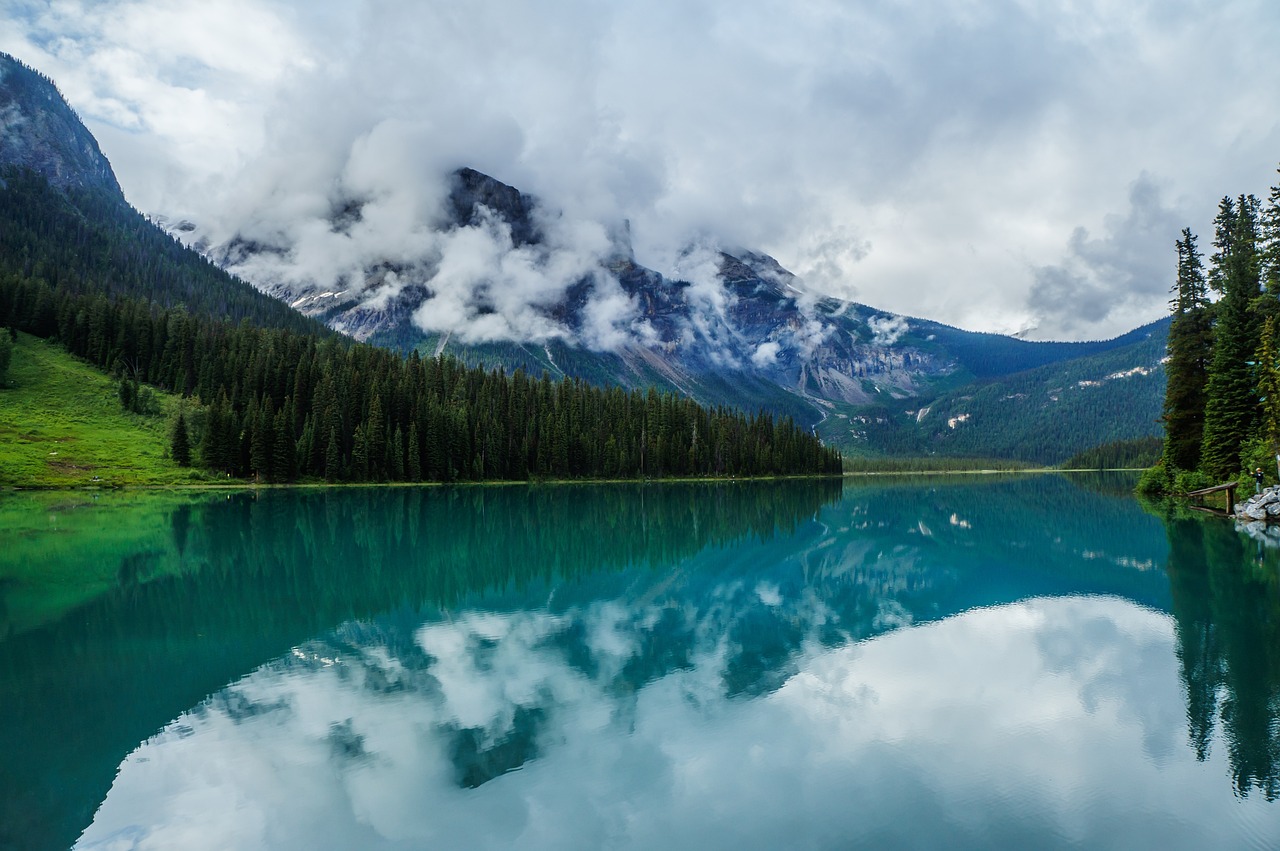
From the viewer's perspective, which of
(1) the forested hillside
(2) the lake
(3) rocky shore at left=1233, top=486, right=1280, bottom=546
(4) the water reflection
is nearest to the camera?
(2) the lake

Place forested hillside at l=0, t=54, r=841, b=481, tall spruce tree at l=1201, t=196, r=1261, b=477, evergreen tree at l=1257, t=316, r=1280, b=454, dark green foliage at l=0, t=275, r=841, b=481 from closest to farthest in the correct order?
evergreen tree at l=1257, t=316, r=1280, b=454, tall spruce tree at l=1201, t=196, r=1261, b=477, forested hillside at l=0, t=54, r=841, b=481, dark green foliage at l=0, t=275, r=841, b=481

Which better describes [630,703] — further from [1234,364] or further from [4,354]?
[4,354]

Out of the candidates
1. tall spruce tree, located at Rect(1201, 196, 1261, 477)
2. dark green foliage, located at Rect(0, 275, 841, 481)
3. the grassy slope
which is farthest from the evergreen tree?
the grassy slope

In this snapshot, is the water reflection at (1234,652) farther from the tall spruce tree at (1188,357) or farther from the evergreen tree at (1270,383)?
the tall spruce tree at (1188,357)

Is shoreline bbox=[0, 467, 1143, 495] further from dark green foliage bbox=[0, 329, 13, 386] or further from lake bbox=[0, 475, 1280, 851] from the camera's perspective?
lake bbox=[0, 475, 1280, 851]

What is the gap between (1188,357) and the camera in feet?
208

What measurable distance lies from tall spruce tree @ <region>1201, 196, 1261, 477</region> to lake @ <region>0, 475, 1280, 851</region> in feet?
75.5

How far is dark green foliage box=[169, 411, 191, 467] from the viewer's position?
96.2 m

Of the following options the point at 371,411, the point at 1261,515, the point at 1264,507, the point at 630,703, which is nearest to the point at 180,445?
the point at 371,411

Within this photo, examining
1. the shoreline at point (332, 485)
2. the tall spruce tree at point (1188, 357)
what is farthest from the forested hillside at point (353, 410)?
the tall spruce tree at point (1188, 357)

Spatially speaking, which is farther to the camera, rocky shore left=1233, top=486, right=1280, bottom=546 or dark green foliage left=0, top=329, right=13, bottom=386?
dark green foliage left=0, top=329, right=13, bottom=386

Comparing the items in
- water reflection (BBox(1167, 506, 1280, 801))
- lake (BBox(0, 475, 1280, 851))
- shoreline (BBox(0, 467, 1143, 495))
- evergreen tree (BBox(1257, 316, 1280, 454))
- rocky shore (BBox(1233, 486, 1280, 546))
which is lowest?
shoreline (BBox(0, 467, 1143, 495))

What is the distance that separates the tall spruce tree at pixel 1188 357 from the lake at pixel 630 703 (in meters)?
32.8

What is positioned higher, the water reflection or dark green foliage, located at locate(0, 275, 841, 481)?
dark green foliage, located at locate(0, 275, 841, 481)
